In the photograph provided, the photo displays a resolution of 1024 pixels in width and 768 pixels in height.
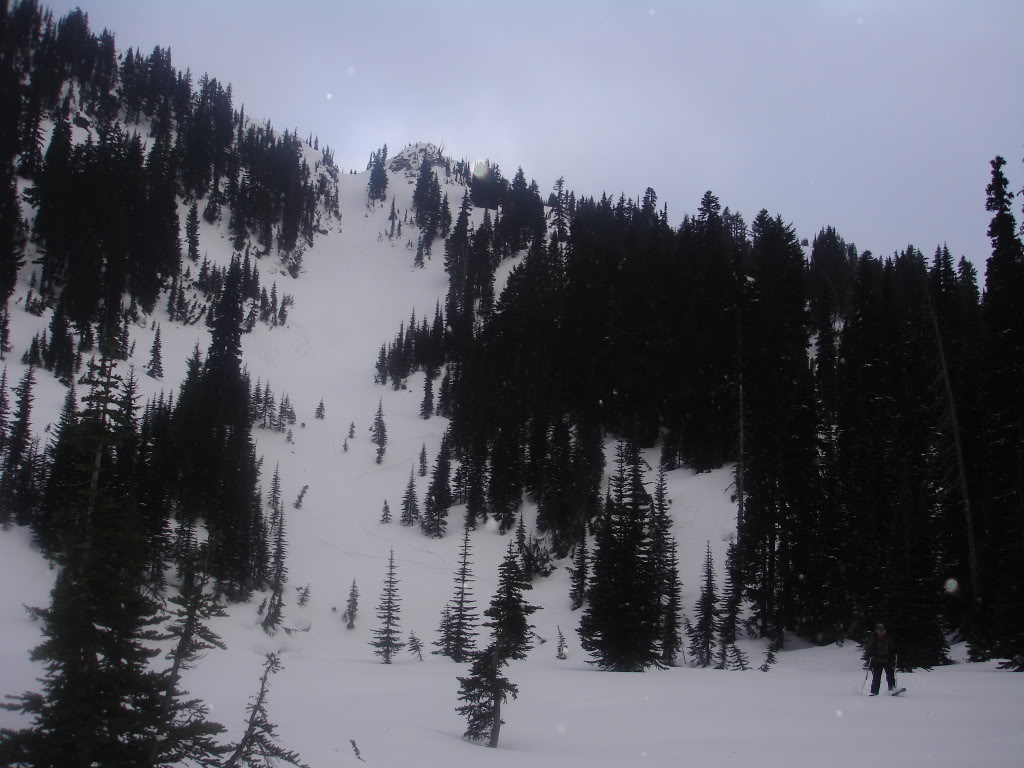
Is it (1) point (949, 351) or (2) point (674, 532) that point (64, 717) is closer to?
(2) point (674, 532)

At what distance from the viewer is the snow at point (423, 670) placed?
33.8 ft

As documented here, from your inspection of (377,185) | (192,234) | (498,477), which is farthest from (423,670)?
(377,185)

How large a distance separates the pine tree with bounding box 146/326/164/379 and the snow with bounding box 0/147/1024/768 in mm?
1463

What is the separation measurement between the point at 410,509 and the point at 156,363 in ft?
123

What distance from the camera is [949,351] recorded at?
135 feet

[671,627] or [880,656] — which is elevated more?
[880,656]

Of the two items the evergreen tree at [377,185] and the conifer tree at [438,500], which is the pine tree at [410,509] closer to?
the conifer tree at [438,500]

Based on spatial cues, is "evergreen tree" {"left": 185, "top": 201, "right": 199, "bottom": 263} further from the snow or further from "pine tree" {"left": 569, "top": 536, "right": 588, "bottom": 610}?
"pine tree" {"left": 569, "top": 536, "right": 588, "bottom": 610}

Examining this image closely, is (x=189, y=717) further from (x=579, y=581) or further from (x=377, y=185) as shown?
(x=377, y=185)

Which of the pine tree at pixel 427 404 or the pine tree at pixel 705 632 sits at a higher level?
the pine tree at pixel 427 404

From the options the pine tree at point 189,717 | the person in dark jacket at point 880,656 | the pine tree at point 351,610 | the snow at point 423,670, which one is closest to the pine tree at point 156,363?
the snow at point 423,670

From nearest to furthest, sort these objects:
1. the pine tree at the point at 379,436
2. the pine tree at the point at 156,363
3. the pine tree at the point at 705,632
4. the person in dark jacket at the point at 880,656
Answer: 1. the person in dark jacket at the point at 880,656
2. the pine tree at the point at 705,632
3. the pine tree at the point at 156,363
4. the pine tree at the point at 379,436

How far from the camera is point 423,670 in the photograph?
28.8m

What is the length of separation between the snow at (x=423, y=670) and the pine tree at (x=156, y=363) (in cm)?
146
